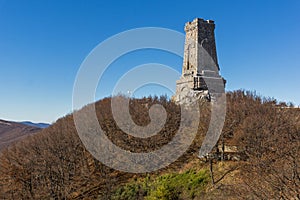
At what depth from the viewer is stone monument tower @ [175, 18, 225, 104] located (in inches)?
1012

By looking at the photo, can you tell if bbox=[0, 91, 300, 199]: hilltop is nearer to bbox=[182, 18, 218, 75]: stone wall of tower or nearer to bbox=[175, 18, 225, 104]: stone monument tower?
bbox=[175, 18, 225, 104]: stone monument tower

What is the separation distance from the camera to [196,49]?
26.3 metres

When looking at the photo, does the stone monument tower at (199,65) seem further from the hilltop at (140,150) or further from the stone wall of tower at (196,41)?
the hilltop at (140,150)

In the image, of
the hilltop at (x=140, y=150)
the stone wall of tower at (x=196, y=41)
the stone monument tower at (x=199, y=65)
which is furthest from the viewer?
the stone wall of tower at (x=196, y=41)

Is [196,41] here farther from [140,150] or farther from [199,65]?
[140,150]

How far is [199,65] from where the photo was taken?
26.2 meters

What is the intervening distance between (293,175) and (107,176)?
49.0ft

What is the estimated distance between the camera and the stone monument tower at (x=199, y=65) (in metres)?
25.7

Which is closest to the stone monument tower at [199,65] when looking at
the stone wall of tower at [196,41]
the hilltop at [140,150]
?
the stone wall of tower at [196,41]

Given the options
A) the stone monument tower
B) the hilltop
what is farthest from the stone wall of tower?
the hilltop

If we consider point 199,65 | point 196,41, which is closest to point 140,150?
point 199,65

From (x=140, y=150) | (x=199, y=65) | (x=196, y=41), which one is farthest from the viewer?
(x=196, y=41)

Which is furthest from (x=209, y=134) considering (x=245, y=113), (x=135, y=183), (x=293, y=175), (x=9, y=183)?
(x=9, y=183)

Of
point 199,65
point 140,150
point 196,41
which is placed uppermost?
point 196,41
